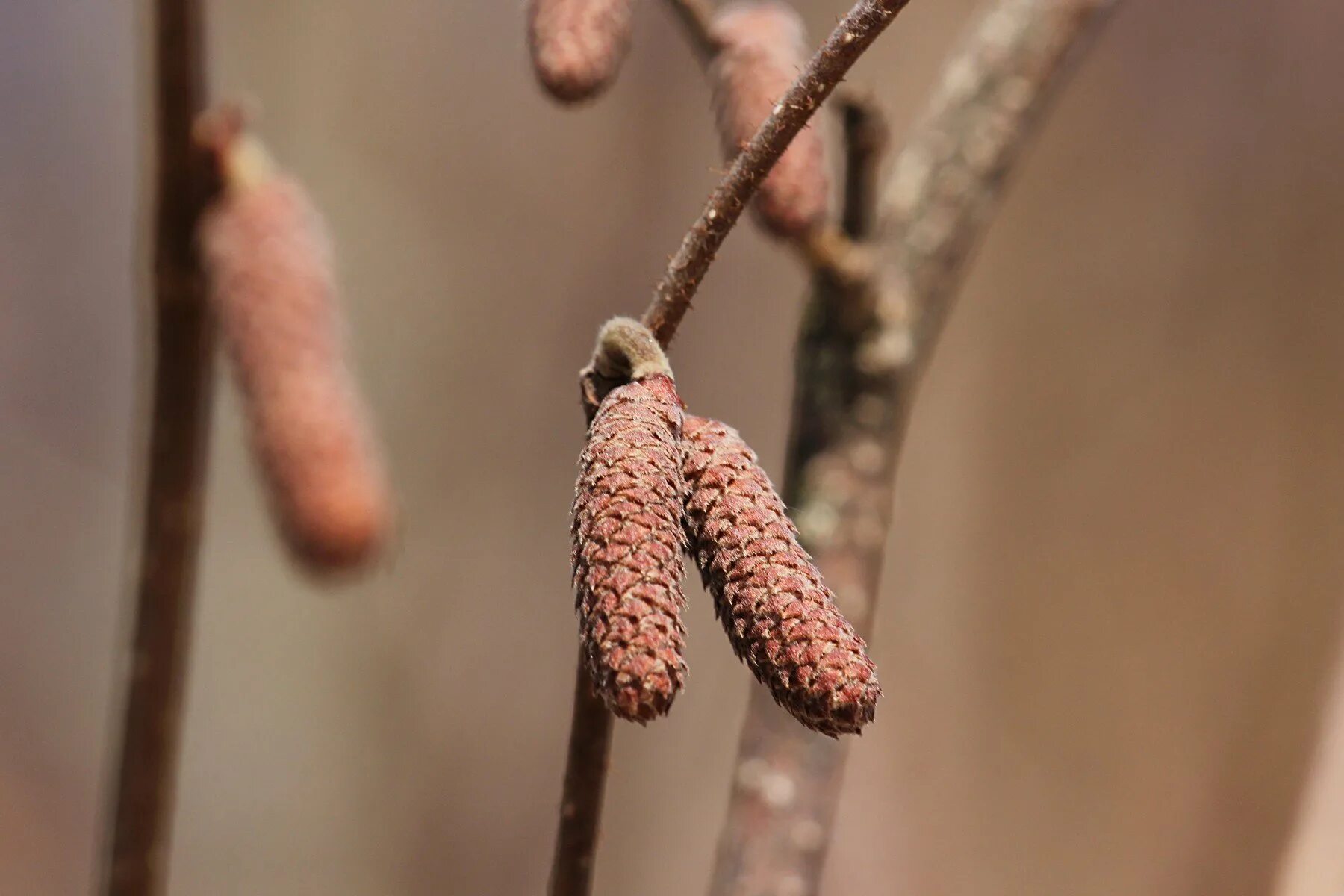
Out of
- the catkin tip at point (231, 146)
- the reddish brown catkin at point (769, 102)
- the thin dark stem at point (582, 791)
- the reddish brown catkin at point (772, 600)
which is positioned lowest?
the thin dark stem at point (582, 791)

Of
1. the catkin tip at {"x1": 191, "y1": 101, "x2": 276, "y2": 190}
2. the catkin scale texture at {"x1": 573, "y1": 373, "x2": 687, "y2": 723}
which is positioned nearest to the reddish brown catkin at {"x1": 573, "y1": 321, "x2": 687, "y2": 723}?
the catkin scale texture at {"x1": 573, "y1": 373, "x2": 687, "y2": 723}

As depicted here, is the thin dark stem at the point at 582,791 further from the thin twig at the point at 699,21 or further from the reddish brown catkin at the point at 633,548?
the thin twig at the point at 699,21

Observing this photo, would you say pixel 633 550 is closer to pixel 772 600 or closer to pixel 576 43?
pixel 772 600

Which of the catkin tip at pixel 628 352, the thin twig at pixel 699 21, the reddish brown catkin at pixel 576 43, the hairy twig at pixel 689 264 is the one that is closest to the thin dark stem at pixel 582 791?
the hairy twig at pixel 689 264

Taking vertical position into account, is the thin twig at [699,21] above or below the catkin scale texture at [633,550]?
above

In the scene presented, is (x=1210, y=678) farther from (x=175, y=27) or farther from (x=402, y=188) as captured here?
(x=175, y=27)

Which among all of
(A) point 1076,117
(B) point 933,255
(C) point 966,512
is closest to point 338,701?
(C) point 966,512
